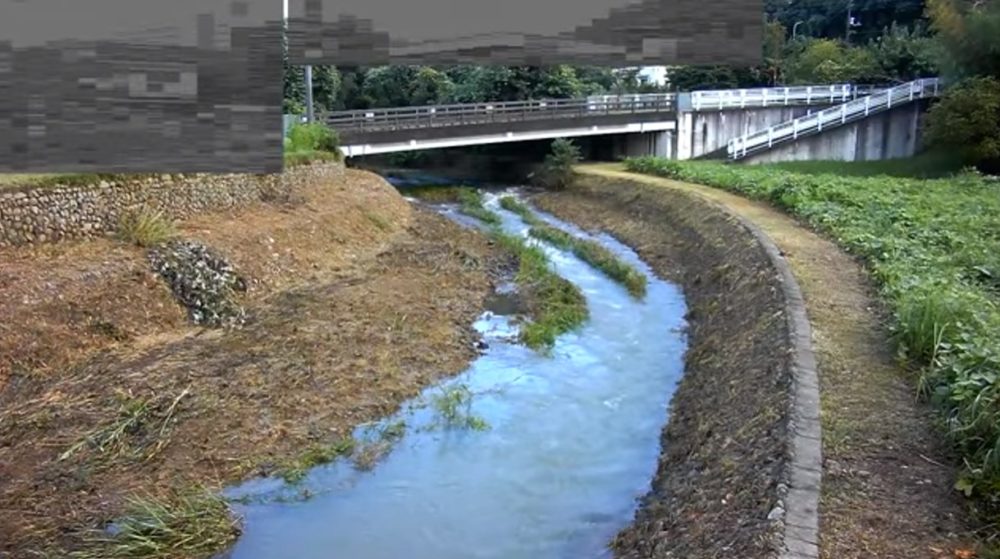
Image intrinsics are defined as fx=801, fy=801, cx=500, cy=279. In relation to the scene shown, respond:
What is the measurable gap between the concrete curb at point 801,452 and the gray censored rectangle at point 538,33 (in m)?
2.83

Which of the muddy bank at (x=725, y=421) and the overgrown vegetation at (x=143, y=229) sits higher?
the overgrown vegetation at (x=143, y=229)

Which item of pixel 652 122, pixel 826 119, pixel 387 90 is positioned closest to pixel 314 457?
pixel 652 122

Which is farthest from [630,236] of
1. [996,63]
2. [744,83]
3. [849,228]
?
[744,83]

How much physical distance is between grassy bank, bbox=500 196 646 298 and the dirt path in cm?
502

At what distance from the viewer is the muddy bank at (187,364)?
6.00 metres

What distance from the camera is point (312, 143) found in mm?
17531

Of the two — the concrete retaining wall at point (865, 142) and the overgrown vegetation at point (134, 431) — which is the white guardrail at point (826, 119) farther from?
the overgrown vegetation at point (134, 431)

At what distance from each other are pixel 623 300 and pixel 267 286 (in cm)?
520

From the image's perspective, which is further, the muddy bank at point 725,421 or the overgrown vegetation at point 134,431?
the overgrown vegetation at point 134,431

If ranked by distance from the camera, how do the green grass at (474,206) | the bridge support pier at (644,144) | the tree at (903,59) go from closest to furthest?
the green grass at (474,206) < the bridge support pier at (644,144) < the tree at (903,59)

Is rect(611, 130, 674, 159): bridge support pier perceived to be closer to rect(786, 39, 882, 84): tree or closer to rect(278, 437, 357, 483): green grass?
rect(786, 39, 882, 84): tree

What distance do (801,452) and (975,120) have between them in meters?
20.3
